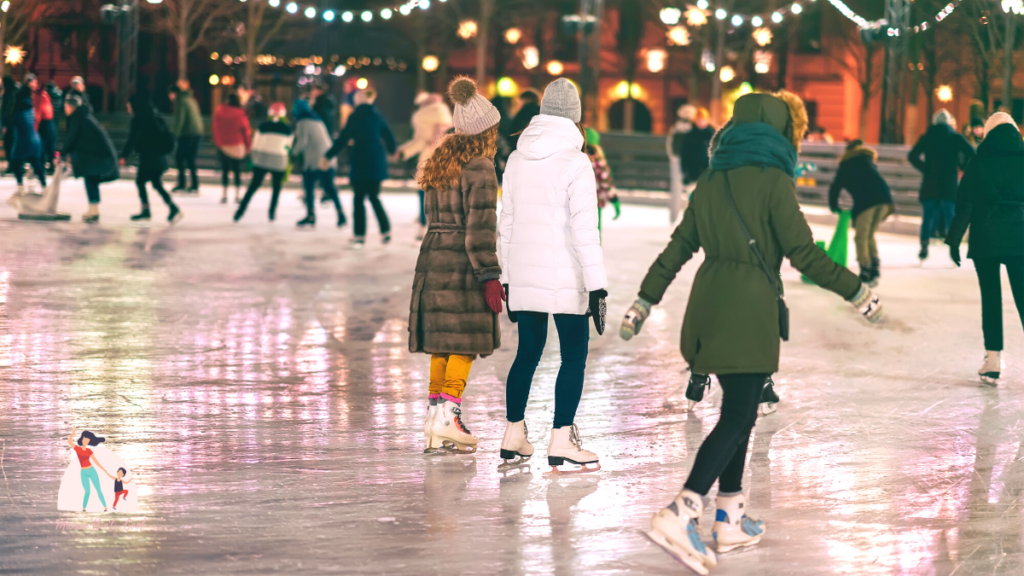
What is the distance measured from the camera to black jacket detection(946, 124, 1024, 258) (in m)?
7.81

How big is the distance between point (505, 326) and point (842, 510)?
17.8 feet

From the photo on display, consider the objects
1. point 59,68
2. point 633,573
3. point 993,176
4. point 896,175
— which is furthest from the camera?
point 59,68

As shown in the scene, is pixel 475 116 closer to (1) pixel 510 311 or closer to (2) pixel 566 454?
(1) pixel 510 311

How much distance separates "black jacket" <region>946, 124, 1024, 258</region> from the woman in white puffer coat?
326 centimetres

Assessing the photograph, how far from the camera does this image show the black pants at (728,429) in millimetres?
4465

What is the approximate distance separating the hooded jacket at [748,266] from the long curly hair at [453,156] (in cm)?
158

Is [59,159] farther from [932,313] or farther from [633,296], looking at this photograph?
[932,313]

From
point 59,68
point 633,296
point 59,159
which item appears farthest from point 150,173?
point 59,68

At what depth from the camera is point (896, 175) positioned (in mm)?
21078

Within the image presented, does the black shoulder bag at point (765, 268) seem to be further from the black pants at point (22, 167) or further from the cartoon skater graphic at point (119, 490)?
the black pants at point (22, 167)

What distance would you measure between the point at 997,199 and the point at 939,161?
7.78 m

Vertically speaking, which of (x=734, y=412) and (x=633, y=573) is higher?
(x=734, y=412)

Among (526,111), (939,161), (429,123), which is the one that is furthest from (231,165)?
(526,111)

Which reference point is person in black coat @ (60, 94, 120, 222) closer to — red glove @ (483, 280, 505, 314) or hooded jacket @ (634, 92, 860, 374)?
red glove @ (483, 280, 505, 314)
